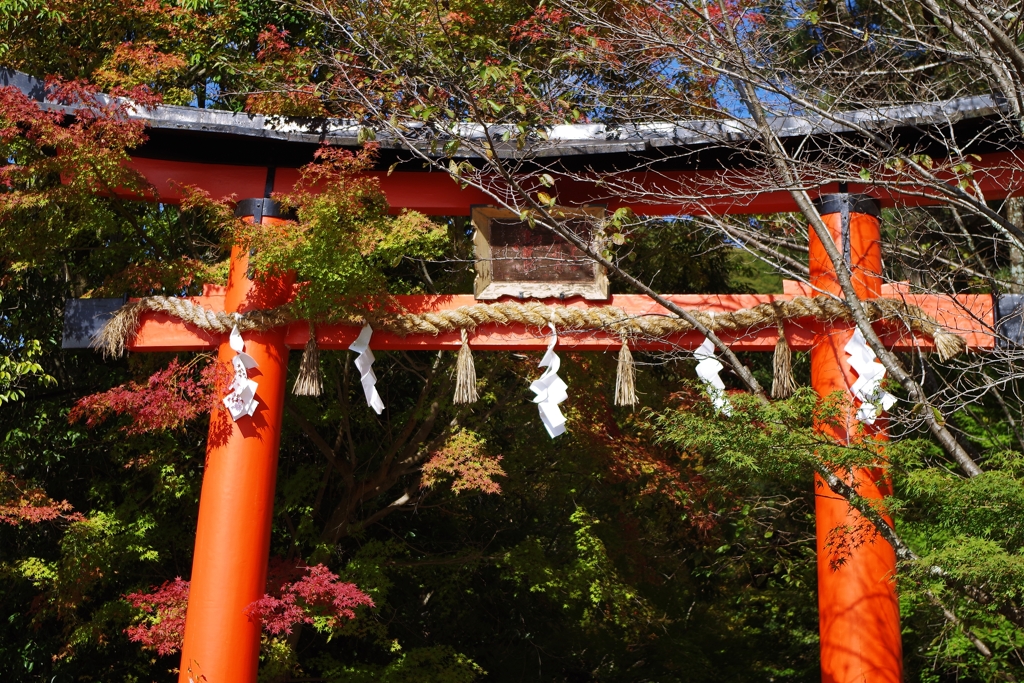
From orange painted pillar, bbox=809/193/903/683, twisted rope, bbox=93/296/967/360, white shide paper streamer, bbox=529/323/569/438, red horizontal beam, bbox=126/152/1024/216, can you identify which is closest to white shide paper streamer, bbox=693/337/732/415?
twisted rope, bbox=93/296/967/360

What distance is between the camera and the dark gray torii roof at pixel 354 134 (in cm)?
509

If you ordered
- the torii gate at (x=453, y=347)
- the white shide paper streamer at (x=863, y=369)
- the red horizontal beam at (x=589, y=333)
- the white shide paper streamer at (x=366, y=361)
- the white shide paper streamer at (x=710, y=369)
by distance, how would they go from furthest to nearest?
the white shide paper streamer at (x=366, y=361) → the red horizontal beam at (x=589, y=333) → the torii gate at (x=453, y=347) → the white shide paper streamer at (x=863, y=369) → the white shide paper streamer at (x=710, y=369)

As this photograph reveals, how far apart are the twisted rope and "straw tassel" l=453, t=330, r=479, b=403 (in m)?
0.15

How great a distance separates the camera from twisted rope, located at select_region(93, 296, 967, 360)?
16.0 ft

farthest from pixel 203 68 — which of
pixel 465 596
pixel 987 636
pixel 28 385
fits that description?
pixel 987 636

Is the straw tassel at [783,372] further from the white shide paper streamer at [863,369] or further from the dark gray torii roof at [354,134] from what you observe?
the dark gray torii roof at [354,134]

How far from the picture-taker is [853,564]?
479 centimetres

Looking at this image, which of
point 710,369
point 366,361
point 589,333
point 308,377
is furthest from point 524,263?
point 308,377

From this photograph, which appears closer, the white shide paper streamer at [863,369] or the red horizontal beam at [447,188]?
the white shide paper streamer at [863,369]

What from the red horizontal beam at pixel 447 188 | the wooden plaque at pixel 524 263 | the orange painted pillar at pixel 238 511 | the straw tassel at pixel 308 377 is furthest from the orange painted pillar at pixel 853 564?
the orange painted pillar at pixel 238 511

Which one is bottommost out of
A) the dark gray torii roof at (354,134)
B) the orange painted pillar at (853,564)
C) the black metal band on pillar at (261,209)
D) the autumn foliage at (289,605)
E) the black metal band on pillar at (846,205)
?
the autumn foliage at (289,605)

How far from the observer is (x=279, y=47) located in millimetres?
6332

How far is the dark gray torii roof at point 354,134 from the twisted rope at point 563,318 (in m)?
0.84

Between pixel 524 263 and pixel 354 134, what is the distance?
46.7 inches
